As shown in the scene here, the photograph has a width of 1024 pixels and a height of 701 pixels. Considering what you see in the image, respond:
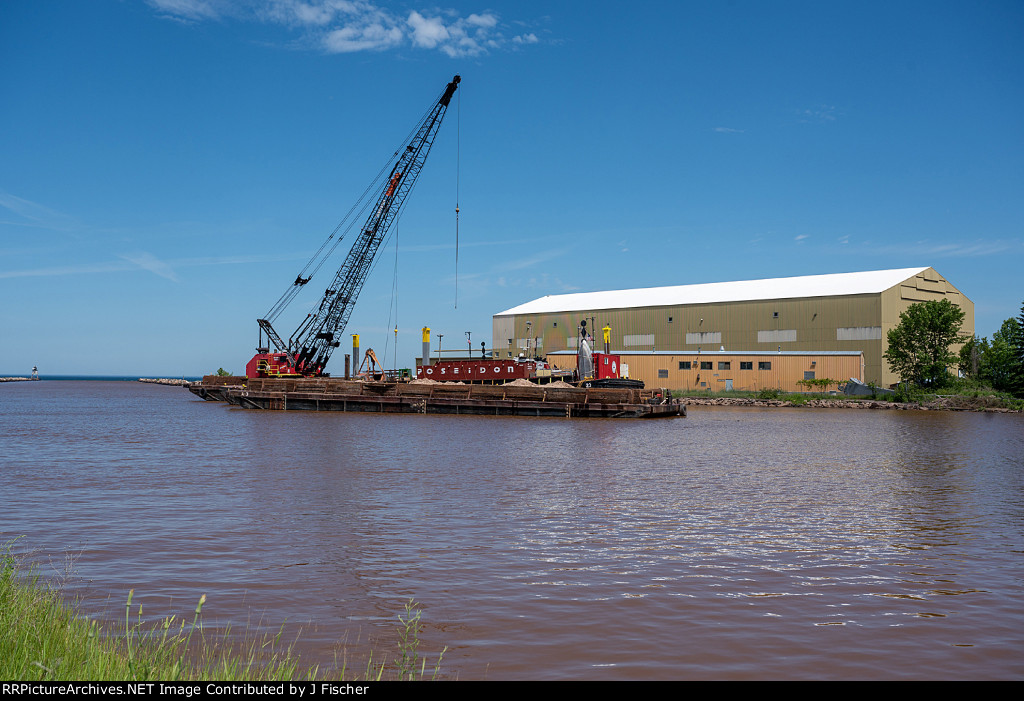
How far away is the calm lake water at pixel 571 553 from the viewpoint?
831cm

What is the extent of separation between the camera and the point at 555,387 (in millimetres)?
59156

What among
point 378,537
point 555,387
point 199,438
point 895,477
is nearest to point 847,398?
point 555,387

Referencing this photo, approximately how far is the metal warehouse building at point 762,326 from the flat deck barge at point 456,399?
60.6ft

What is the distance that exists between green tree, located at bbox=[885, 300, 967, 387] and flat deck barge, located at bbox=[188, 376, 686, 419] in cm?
2498

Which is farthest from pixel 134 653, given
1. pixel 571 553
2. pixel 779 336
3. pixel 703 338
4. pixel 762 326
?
pixel 703 338

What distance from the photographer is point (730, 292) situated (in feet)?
282

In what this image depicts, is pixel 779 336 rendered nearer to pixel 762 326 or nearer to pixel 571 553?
pixel 762 326

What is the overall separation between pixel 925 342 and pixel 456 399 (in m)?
43.9

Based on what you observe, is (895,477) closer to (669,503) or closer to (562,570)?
(669,503)

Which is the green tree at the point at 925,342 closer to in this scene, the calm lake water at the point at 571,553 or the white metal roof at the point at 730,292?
the white metal roof at the point at 730,292

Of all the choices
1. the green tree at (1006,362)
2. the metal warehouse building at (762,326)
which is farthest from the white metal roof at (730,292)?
the green tree at (1006,362)

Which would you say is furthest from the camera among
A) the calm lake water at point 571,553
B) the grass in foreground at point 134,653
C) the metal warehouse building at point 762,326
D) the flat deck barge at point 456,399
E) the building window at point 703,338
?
the building window at point 703,338

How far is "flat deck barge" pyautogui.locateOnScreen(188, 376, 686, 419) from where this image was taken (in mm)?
53750

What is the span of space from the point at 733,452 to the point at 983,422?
3065 cm
